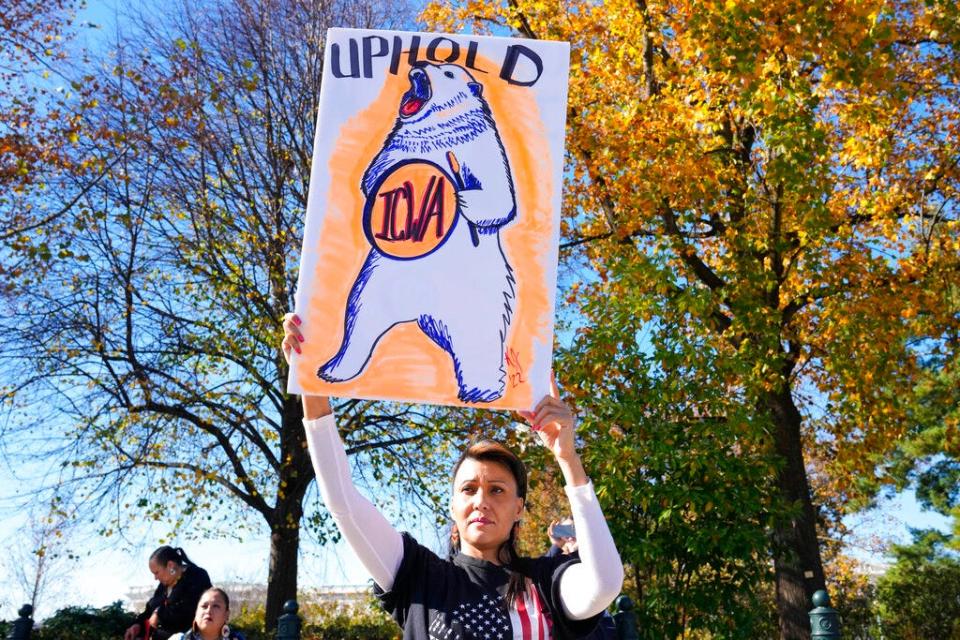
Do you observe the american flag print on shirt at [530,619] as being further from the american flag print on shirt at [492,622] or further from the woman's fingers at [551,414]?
the woman's fingers at [551,414]

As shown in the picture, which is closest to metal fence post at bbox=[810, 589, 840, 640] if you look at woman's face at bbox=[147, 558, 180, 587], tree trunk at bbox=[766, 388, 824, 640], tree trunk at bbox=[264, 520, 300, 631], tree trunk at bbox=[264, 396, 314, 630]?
woman's face at bbox=[147, 558, 180, 587]

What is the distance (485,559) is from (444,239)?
3.15ft

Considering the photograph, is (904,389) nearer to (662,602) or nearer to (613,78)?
(613,78)

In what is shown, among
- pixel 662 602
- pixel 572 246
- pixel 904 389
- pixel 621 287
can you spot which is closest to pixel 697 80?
pixel 621 287

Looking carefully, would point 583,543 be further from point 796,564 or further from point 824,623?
point 796,564

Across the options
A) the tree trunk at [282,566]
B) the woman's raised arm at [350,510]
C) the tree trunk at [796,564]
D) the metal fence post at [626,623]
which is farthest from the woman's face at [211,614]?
the tree trunk at [282,566]

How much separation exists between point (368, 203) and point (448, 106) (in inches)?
16.6

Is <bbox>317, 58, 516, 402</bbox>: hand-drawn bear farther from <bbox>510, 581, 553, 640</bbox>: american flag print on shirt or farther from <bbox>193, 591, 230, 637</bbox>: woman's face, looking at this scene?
<bbox>193, 591, 230, 637</bbox>: woman's face

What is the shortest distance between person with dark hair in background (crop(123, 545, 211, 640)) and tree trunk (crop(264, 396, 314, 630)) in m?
6.84

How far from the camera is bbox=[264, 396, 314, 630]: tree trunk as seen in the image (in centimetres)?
1404

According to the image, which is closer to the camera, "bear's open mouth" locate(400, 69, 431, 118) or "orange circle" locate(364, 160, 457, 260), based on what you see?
"orange circle" locate(364, 160, 457, 260)

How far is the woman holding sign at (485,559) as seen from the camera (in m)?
2.24

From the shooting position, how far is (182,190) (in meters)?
14.4

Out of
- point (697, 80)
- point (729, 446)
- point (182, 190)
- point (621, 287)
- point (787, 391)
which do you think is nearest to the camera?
point (729, 446)
